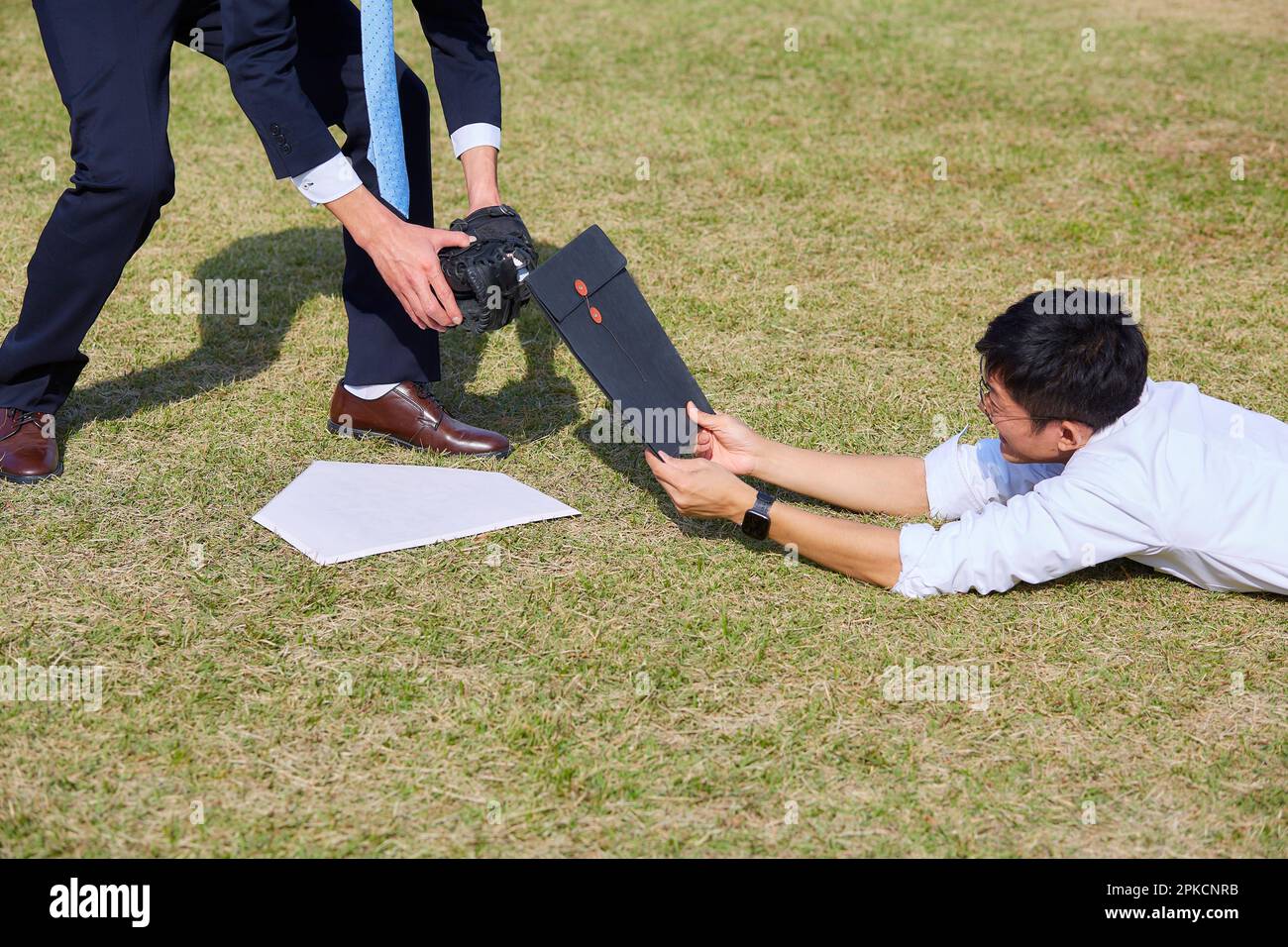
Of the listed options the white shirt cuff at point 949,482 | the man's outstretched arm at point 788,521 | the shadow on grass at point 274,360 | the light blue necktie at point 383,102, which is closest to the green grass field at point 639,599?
the shadow on grass at point 274,360

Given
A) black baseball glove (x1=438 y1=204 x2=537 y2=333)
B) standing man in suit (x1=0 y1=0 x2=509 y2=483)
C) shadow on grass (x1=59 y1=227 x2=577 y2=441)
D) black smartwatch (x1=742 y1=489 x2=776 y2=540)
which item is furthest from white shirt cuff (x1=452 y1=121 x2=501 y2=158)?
black smartwatch (x1=742 y1=489 x2=776 y2=540)

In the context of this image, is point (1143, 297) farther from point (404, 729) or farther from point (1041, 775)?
point (404, 729)

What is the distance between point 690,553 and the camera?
10.7 feet

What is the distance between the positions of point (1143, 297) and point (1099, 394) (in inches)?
101

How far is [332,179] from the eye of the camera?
9.73 ft

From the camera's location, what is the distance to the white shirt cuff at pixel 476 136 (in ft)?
11.6

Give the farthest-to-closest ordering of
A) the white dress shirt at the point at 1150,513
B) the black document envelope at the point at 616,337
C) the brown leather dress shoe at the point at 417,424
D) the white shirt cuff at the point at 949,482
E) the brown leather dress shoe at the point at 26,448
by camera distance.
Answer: the brown leather dress shoe at the point at 417,424 < the brown leather dress shoe at the point at 26,448 < the white shirt cuff at the point at 949,482 < the black document envelope at the point at 616,337 < the white dress shirt at the point at 1150,513

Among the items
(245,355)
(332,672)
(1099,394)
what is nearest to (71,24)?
(245,355)

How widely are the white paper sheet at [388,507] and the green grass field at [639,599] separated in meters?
0.07

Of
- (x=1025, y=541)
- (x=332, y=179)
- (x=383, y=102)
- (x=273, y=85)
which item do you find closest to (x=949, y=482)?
(x=1025, y=541)

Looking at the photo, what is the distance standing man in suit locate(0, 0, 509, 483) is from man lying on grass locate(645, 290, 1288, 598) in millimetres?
988

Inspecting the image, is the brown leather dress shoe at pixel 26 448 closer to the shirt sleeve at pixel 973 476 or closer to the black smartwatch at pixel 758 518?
the black smartwatch at pixel 758 518

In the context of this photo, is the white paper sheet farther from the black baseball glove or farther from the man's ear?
the man's ear

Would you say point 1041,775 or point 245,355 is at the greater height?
point 245,355
